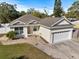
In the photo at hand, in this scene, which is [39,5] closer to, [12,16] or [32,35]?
[12,16]

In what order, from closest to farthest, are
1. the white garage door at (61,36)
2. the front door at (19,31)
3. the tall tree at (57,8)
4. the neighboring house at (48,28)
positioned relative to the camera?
the neighboring house at (48,28)
the white garage door at (61,36)
the front door at (19,31)
the tall tree at (57,8)

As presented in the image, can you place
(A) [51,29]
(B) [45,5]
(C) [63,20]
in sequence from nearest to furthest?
1. (A) [51,29]
2. (C) [63,20]
3. (B) [45,5]

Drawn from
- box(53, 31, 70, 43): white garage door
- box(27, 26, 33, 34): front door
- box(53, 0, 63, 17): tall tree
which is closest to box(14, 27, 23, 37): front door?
box(27, 26, 33, 34): front door

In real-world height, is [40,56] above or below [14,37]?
below

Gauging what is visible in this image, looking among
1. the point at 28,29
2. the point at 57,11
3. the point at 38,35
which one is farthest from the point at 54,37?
the point at 57,11

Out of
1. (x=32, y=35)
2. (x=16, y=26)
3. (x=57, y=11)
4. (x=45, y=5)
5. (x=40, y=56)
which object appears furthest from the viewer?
(x=45, y=5)

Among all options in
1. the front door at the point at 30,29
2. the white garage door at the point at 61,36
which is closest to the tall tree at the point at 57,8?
the front door at the point at 30,29

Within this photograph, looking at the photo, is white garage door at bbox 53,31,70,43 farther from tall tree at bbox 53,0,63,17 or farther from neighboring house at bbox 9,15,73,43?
tall tree at bbox 53,0,63,17

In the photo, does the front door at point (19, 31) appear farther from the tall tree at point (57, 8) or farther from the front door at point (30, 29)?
the tall tree at point (57, 8)

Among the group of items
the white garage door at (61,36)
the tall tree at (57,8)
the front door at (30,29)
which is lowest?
the white garage door at (61,36)
